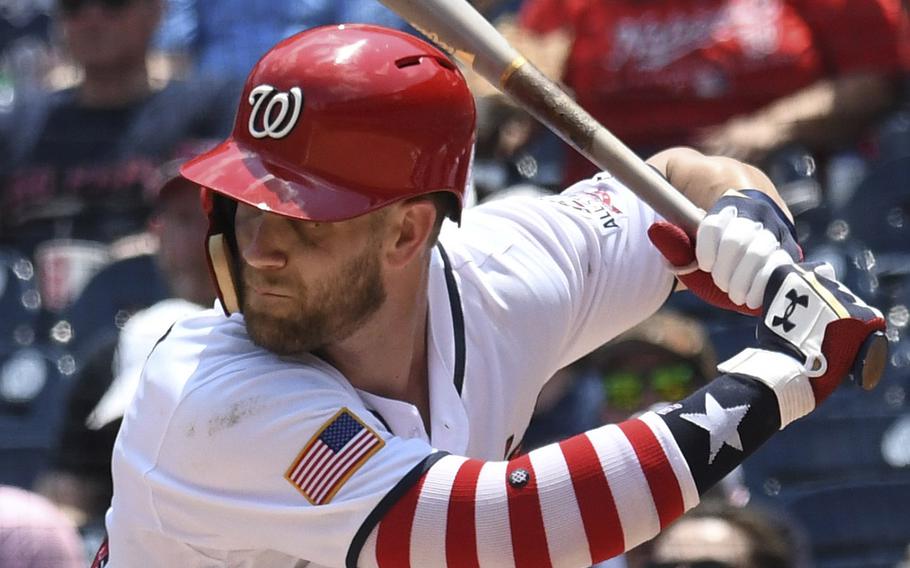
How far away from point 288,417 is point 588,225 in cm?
62

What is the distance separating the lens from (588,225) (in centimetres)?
218

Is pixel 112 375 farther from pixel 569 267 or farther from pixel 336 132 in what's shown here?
pixel 336 132

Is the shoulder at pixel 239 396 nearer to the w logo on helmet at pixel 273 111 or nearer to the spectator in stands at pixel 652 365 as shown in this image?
the w logo on helmet at pixel 273 111

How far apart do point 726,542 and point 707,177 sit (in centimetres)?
85

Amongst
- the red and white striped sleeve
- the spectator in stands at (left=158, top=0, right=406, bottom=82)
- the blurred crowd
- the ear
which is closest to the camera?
the red and white striped sleeve

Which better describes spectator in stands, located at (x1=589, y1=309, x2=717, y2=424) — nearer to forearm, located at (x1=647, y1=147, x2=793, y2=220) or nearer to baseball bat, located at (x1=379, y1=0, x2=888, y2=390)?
forearm, located at (x1=647, y1=147, x2=793, y2=220)

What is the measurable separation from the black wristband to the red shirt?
209 cm

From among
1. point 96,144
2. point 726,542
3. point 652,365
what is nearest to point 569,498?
point 726,542

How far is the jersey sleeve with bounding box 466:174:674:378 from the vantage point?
2.10m

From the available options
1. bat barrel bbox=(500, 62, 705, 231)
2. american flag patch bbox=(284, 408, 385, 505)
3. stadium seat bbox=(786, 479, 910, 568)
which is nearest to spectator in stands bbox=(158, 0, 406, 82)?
stadium seat bbox=(786, 479, 910, 568)

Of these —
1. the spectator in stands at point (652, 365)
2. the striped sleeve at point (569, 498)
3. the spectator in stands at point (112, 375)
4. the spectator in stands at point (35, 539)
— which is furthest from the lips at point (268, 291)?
the spectator in stands at point (652, 365)

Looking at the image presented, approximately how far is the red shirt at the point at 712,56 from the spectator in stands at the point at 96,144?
989mm

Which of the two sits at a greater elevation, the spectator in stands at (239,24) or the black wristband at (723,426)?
the black wristband at (723,426)

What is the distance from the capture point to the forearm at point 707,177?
2123 mm
